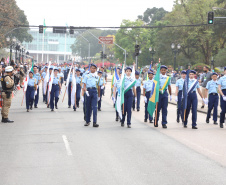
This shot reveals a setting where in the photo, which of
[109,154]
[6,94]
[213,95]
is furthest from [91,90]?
[109,154]

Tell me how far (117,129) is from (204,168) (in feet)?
18.6

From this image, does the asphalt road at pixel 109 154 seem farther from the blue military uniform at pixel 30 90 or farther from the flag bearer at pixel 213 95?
the blue military uniform at pixel 30 90

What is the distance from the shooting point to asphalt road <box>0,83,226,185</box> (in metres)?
7.07

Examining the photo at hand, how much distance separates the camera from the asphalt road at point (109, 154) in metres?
7.07

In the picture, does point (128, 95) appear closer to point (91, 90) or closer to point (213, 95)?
point (91, 90)

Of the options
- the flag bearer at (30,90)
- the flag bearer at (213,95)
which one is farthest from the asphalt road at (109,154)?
the flag bearer at (30,90)

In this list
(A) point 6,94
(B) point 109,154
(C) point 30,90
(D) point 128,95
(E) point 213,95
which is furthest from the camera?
Result: (C) point 30,90

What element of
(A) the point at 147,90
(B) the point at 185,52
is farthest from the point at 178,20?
→ (A) the point at 147,90

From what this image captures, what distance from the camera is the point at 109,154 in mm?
9086

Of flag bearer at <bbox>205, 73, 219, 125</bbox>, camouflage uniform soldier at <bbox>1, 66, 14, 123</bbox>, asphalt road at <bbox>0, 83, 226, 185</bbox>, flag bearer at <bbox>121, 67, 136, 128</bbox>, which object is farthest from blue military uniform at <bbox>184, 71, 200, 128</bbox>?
camouflage uniform soldier at <bbox>1, 66, 14, 123</bbox>

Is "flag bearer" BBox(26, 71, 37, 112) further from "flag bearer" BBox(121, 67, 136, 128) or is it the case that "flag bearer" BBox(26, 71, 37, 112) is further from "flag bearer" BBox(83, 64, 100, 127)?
"flag bearer" BBox(121, 67, 136, 128)

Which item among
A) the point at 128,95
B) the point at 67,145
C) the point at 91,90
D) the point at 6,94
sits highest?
the point at 91,90

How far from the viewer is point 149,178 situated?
277 inches

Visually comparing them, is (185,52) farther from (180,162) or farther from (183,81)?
(180,162)
